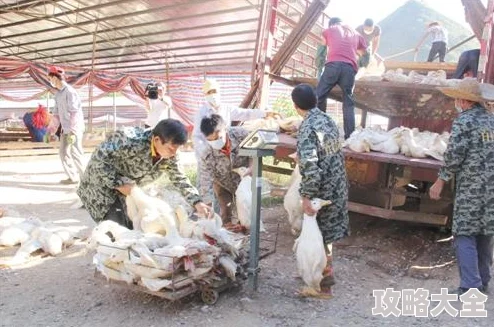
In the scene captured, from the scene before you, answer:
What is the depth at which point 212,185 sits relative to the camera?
4965 mm

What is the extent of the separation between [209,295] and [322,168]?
125 cm

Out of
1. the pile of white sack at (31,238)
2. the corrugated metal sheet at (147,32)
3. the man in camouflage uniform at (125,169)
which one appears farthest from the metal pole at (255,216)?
the corrugated metal sheet at (147,32)

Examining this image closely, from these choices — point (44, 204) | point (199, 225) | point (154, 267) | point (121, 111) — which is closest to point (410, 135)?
point (199, 225)

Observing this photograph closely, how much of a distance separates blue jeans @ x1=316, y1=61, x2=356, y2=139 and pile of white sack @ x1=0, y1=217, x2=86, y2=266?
Answer: 3362mm

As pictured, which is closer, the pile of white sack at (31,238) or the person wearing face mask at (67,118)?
the pile of white sack at (31,238)

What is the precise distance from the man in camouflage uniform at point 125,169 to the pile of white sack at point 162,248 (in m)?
0.15

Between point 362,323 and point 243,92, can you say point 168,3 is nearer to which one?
point 243,92

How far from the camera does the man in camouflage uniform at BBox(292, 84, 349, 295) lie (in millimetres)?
3336

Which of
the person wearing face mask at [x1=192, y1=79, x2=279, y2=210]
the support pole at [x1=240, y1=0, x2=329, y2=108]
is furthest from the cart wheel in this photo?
the support pole at [x1=240, y1=0, x2=329, y2=108]

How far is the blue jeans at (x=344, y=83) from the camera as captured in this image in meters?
5.45

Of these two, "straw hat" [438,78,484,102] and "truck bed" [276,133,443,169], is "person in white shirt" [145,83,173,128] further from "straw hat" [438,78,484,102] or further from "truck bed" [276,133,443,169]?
"straw hat" [438,78,484,102]

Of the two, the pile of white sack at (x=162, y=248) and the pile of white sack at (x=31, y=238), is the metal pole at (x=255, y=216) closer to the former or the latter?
the pile of white sack at (x=162, y=248)

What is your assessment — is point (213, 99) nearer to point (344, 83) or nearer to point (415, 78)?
point (344, 83)

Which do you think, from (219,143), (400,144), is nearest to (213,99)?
(219,143)
